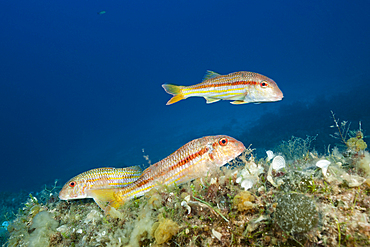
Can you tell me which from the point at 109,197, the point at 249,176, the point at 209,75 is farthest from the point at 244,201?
the point at 209,75

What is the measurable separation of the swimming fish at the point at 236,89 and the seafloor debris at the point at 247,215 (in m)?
1.37

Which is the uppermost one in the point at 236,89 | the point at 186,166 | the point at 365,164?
the point at 236,89

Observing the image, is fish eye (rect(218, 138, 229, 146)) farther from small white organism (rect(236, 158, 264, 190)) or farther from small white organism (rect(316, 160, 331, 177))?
small white organism (rect(316, 160, 331, 177))

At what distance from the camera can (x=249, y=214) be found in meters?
2.31

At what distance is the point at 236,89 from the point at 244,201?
2.16 m

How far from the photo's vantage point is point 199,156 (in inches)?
126

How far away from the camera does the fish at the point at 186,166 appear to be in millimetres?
3143

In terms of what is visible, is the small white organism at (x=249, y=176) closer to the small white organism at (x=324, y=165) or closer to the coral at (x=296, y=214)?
the coral at (x=296, y=214)

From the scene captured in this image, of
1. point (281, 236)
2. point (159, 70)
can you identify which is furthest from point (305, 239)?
point (159, 70)

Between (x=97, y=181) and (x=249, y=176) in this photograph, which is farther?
(x=97, y=181)

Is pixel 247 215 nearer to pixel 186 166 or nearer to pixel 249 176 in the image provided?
pixel 249 176

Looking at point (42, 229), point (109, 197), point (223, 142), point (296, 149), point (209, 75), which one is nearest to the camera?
point (223, 142)

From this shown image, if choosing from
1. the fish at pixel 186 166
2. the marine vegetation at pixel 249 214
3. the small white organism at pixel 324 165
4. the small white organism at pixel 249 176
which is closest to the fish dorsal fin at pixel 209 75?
the fish at pixel 186 166

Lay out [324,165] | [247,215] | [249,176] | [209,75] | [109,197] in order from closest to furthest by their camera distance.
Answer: [247,215]
[324,165]
[249,176]
[109,197]
[209,75]
